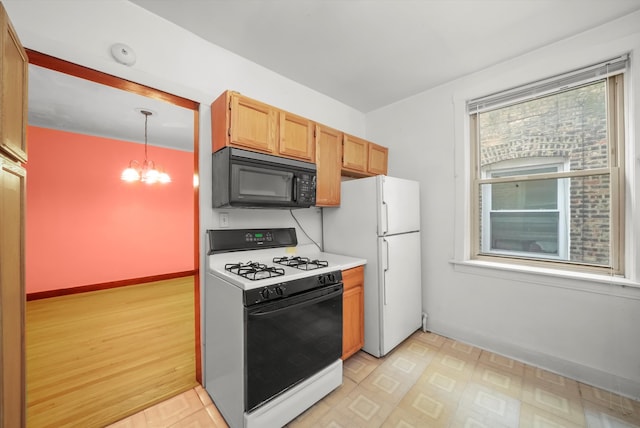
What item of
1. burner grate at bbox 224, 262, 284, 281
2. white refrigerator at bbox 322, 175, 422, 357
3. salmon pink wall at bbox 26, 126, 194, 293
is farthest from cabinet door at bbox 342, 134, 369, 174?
salmon pink wall at bbox 26, 126, 194, 293

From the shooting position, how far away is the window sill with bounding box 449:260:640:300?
1821 millimetres

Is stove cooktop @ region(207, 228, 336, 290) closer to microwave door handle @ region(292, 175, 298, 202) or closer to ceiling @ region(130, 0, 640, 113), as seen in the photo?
microwave door handle @ region(292, 175, 298, 202)

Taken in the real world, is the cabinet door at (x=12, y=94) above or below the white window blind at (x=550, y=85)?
below

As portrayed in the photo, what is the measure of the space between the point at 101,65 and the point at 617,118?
3.65 m

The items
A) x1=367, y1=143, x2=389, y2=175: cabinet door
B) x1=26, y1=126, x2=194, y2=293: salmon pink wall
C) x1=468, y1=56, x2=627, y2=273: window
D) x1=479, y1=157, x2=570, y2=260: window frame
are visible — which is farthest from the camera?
x1=26, y1=126, x2=194, y2=293: salmon pink wall

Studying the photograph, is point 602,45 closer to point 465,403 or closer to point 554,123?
point 554,123

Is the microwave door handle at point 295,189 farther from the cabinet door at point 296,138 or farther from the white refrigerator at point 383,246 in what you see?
the white refrigerator at point 383,246

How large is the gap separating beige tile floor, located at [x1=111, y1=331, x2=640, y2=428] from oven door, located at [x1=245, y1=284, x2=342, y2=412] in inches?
12.1

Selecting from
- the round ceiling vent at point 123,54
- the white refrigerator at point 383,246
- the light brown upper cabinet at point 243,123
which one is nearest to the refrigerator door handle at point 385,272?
the white refrigerator at point 383,246

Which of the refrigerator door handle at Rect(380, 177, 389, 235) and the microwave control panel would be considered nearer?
the microwave control panel

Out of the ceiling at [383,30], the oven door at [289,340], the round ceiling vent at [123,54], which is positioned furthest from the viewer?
the ceiling at [383,30]

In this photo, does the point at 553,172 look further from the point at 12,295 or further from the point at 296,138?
the point at 12,295

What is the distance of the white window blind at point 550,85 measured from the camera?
1.90m

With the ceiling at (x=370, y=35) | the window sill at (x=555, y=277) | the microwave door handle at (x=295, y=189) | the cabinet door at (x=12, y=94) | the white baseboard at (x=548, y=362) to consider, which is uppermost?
the ceiling at (x=370, y=35)
